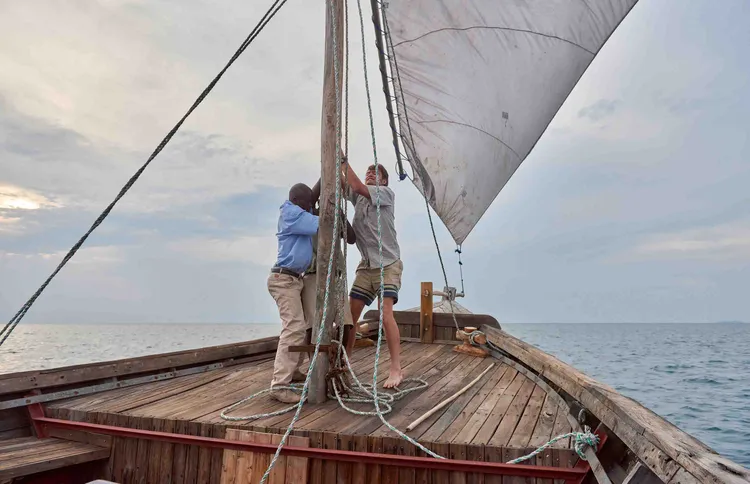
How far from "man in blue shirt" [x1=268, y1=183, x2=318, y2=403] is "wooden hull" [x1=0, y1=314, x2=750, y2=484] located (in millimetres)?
345

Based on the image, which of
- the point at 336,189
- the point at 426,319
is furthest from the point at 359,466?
the point at 426,319

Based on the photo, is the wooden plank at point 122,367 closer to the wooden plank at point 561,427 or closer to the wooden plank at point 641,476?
the wooden plank at point 561,427

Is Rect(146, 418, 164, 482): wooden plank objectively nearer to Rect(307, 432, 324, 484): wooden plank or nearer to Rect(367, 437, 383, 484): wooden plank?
Rect(307, 432, 324, 484): wooden plank

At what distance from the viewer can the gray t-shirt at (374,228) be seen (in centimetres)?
440

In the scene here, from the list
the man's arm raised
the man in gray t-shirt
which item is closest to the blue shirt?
the man's arm raised

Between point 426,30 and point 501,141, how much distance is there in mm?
1774

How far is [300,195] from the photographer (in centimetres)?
408

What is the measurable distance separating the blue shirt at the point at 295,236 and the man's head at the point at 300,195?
8cm

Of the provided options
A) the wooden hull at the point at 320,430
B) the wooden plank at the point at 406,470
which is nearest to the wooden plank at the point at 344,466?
the wooden hull at the point at 320,430

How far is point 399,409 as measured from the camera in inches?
139

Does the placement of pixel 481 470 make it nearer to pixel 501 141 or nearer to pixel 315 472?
pixel 315 472

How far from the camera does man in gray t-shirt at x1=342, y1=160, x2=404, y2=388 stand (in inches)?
167

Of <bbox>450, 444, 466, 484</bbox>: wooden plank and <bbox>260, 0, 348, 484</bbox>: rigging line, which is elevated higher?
<bbox>260, 0, 348, 484</bbox>: rigging line

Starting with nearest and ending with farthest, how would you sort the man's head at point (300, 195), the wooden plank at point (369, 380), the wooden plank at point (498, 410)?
1. the wooden plank at point (498, 410)
2. the wooden plank at point (369, 380)
3. the man's head at point (300, 195)
